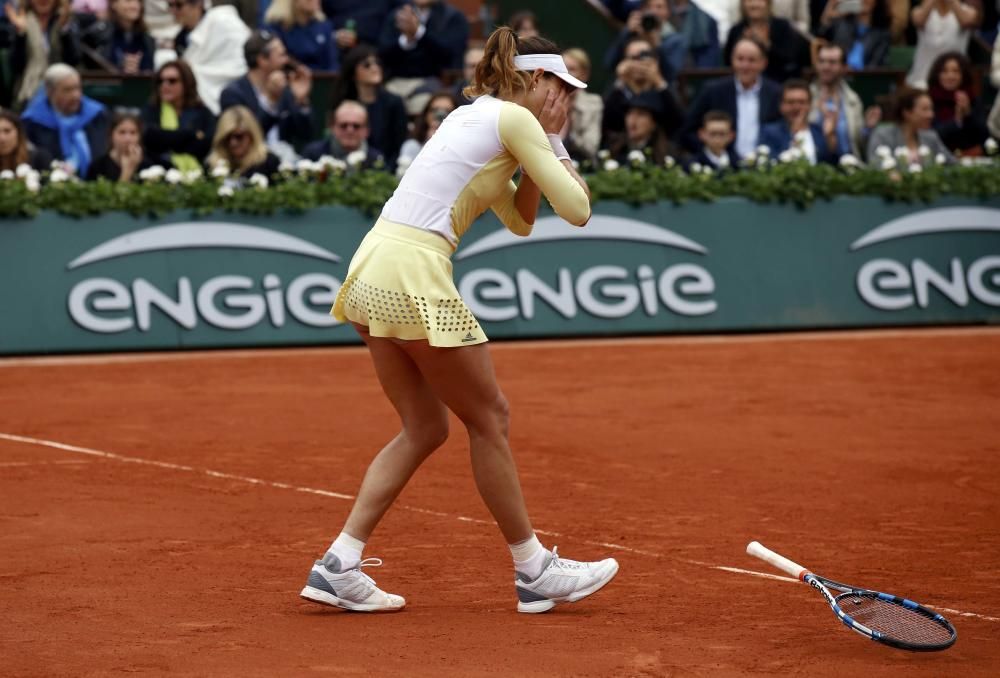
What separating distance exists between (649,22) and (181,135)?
226 inches

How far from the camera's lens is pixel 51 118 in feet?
47.3

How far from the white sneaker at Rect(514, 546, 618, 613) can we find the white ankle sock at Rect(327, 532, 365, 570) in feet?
1.84

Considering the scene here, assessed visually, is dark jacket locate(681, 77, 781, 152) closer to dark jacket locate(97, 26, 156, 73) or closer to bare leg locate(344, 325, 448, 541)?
dark jacket locate(97, 26, 156, 73)

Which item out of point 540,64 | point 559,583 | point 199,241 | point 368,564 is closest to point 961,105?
point 199,241

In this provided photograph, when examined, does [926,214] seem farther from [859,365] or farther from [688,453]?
[688,453]

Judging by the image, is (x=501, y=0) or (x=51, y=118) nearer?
(x=51, y=118)

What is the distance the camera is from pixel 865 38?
18297 millimetres

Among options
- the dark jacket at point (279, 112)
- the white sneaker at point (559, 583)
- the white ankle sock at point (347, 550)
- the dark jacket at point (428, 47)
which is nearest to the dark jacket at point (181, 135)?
the dark jacket at point (279, 112)

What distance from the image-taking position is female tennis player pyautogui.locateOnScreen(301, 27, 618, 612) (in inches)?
209

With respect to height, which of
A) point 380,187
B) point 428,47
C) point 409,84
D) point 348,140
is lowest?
point 380,187

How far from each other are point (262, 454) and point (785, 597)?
401cm

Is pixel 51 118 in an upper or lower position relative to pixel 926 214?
upper

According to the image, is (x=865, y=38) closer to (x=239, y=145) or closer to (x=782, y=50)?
(x=782, y=50)

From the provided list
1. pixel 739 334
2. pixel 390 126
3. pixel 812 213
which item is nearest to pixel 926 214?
pixel 812 213
